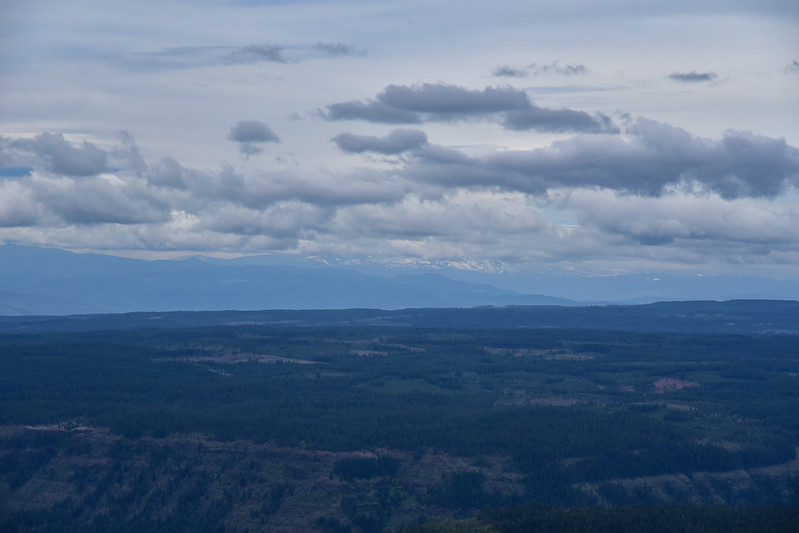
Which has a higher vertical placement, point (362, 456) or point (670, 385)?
point (670, 385)

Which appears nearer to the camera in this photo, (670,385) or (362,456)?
(362,456)

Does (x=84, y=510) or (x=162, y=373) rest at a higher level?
(x=162, y=373)

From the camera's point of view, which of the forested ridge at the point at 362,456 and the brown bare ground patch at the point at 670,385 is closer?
the forested ridge at the point at 362,456

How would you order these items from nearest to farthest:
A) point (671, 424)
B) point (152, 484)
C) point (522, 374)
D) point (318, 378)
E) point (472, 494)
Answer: point (472, 494) < point (152, 484) < point (671, 424) < point (318, 378) < point (522, 374)

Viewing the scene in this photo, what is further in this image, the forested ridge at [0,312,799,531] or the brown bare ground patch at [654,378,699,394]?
the brown bare ground patch at [654,378,699,394]

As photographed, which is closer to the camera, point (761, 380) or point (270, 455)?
point (270, 455)

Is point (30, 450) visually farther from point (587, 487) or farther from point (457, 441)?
point (587, 487)

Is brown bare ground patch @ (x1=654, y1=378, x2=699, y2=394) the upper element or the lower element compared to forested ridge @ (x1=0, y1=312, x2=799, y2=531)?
upper

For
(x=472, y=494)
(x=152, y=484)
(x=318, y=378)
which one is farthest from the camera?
(x=318, y=378)

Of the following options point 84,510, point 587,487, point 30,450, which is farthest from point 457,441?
point 30,450

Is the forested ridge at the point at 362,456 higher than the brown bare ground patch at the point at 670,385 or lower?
lower
